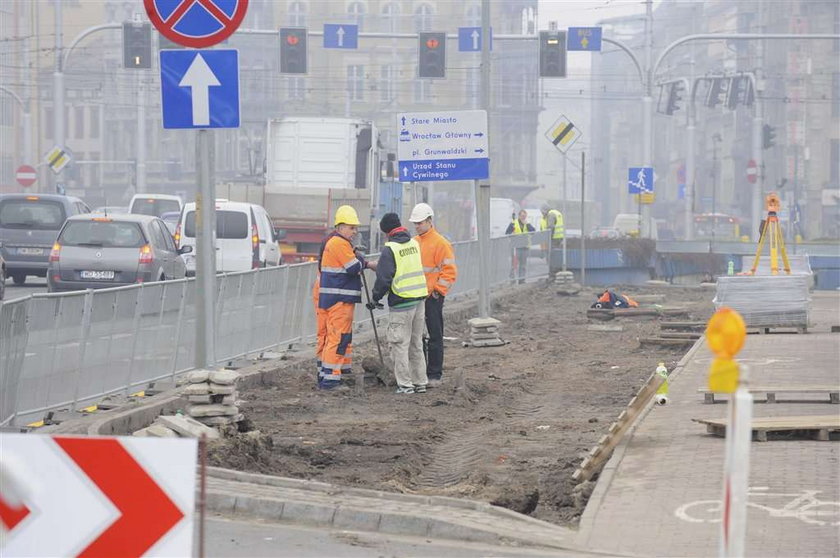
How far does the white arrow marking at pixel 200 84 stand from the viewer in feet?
32.7

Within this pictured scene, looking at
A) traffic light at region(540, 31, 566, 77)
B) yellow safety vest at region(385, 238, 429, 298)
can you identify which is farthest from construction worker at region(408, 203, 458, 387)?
traffic light at region(540, 31, 566, 77)

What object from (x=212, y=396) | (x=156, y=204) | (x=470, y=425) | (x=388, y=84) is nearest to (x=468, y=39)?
(x=156, y=204)

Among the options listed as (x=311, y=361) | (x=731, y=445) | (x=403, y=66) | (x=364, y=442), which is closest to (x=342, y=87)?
(x=403, y=66)

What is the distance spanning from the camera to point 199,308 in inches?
402

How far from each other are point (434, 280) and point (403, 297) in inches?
50.5

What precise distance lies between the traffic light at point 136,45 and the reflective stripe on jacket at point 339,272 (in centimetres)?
2241

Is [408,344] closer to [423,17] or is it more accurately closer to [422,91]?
[422,91]

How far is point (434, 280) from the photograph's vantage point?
53.7 feet

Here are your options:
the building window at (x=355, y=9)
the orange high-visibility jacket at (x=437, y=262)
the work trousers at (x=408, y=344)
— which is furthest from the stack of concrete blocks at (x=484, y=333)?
the building window at (x=355, y=9)

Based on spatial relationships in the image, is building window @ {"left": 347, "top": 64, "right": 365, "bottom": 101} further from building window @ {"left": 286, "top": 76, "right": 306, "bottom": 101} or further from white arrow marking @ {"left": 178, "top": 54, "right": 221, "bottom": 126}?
white arrow marking @ {"left": 178, "top": 54, "right": 221, "bottom": 126}

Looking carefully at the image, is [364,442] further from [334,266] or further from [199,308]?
[334,266]

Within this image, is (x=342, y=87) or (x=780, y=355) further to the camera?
(x=342, y=87)

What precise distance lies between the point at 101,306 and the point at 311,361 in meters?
5.11

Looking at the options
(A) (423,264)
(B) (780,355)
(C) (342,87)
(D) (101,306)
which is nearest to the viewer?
(D) (101,306)
